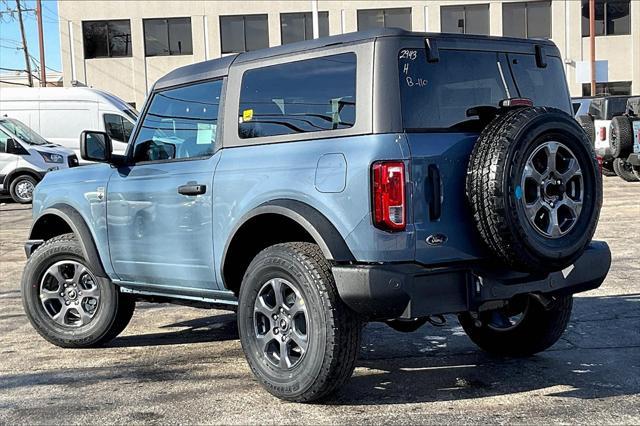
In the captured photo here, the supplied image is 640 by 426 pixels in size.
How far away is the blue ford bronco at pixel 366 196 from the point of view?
3973 mm

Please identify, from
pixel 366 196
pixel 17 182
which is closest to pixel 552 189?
pixel 366 196

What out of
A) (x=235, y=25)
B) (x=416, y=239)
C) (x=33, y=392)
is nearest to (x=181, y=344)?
(x=33, y=392)

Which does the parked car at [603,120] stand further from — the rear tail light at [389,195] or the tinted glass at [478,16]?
the tinted glass at [478,16]

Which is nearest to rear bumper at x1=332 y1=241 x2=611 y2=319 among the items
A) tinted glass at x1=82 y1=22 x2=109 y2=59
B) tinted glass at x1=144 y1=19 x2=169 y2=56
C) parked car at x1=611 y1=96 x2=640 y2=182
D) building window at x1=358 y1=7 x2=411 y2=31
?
parked car at x1=611 y1=96 x2=640 y2=182

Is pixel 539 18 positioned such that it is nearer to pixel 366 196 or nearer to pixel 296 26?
pixel 296 26

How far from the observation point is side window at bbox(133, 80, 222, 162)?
16.5 ft

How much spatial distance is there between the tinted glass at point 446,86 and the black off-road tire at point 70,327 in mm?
2783

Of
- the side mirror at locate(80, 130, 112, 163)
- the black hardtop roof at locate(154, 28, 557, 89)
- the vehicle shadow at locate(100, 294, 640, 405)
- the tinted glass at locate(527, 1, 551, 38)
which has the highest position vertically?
the tinted glass at locate(527, 1, 551, 38)

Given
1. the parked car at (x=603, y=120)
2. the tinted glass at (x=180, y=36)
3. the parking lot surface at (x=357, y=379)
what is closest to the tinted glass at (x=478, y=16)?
the tinted glass at (x=180, y=36)

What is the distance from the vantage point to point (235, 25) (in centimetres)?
3672

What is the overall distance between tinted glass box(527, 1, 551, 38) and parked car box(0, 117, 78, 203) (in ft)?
80.3

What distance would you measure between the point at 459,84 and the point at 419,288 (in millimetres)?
1171

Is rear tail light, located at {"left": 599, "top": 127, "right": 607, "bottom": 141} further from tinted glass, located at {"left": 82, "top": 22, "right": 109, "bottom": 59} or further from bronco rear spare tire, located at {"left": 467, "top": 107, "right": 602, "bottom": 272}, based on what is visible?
tinted glass, located at {"left": 82, "top": 22, "right": 109, "bottom": 59}

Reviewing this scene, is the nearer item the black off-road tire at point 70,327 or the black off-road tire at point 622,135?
the black off-road tire at point 70,327
